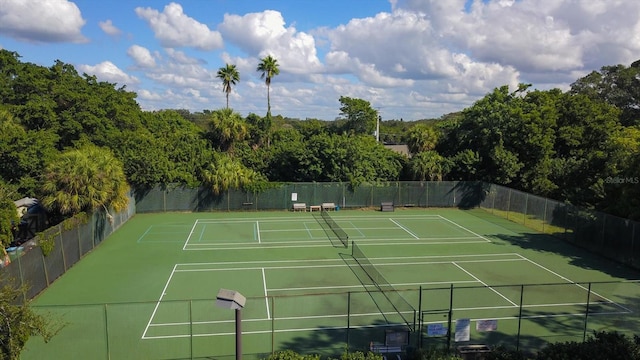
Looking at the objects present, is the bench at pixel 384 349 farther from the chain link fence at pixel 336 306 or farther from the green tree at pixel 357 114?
the green tree at pixel 357 114

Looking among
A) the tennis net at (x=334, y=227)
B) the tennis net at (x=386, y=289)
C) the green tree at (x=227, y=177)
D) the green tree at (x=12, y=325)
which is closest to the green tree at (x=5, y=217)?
the green tree at (x=12, y=325)

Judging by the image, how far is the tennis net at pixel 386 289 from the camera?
1631cm

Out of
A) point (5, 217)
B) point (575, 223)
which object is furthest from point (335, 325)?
point (575, 223)

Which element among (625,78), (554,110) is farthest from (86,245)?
(625,78)

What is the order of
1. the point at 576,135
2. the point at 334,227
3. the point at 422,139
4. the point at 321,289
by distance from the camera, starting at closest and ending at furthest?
the point at 321,289
the point at 334,227
the point at 576,135
the point at 422,139

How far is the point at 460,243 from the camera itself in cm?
2950

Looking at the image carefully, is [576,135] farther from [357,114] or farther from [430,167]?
[357,114]

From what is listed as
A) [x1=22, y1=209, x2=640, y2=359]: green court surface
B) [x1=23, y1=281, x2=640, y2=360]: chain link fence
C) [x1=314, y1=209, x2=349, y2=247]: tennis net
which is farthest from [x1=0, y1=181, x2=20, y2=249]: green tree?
[x1=314, y1=209, x2=349, y2=247]: tennis net

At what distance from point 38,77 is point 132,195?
44.6 feet

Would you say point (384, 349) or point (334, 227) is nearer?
point (384, 349)

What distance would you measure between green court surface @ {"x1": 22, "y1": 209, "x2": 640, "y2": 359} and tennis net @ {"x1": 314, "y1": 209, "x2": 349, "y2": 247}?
391mm

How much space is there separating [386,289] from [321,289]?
2734 mm

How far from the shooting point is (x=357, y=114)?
57.0 metres

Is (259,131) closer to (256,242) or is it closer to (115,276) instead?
(256,242)
